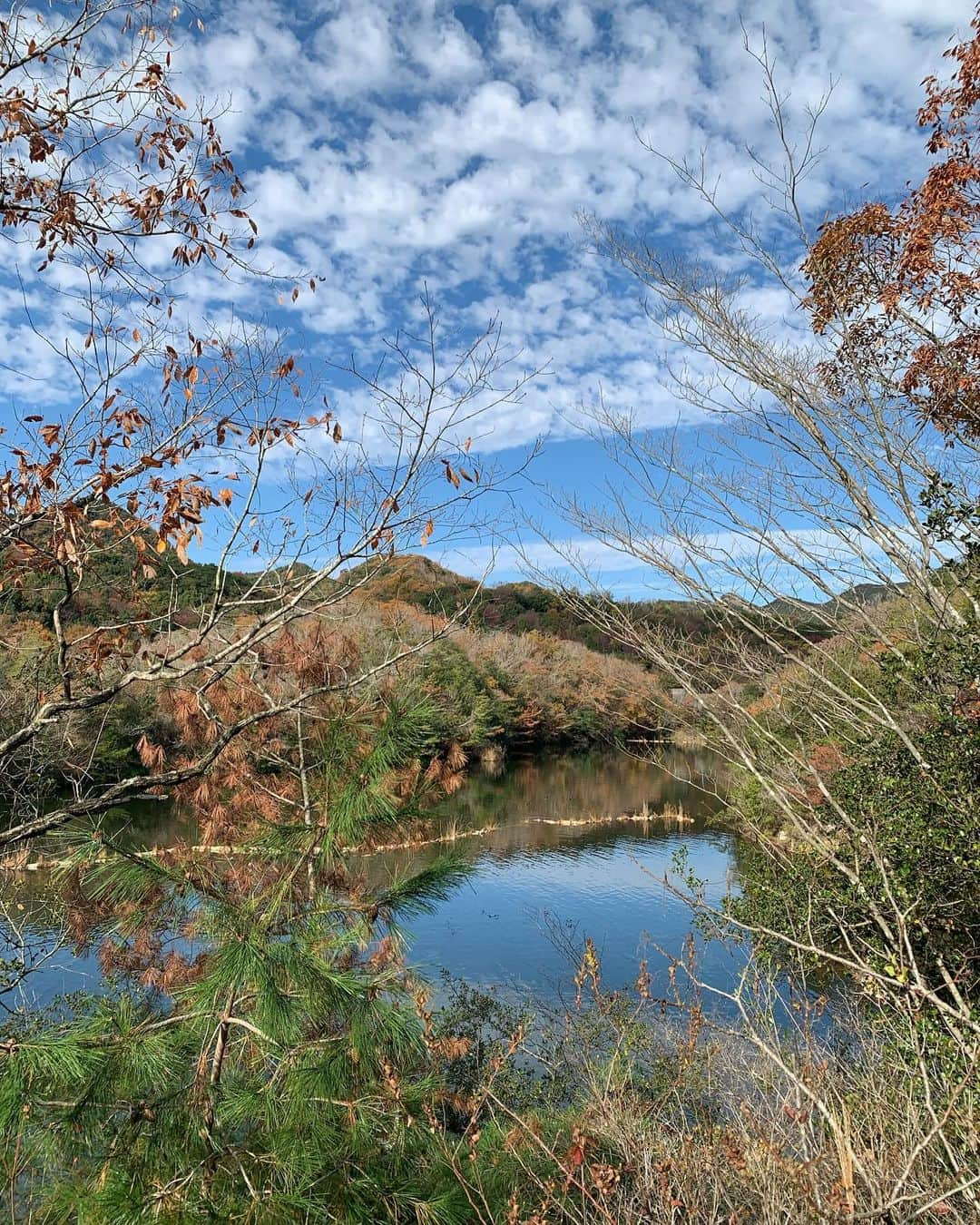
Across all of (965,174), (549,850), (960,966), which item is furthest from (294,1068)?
(549,850)

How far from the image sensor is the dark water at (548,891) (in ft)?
24.7

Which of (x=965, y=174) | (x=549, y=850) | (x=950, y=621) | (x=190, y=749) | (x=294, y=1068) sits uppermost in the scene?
(x=965, y=174)

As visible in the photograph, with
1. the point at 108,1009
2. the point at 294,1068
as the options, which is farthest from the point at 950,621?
the point at 108,1009

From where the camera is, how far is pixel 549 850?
14734mm

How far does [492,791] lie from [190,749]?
1706 cm

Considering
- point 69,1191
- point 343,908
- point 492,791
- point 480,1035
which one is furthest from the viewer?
point 492,791

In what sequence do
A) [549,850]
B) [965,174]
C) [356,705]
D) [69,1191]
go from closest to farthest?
[69,1191]
[356,705]
[965,174]
[549,850]

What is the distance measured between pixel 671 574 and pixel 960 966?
264 cm

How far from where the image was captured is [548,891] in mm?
12094

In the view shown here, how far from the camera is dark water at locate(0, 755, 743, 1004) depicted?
753cm

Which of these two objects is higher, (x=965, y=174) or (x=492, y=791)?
(x=965, y=174)

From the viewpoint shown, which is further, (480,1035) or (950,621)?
(480,1035)

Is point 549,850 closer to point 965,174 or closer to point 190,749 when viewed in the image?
point 190,749

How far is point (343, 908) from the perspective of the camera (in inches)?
123
